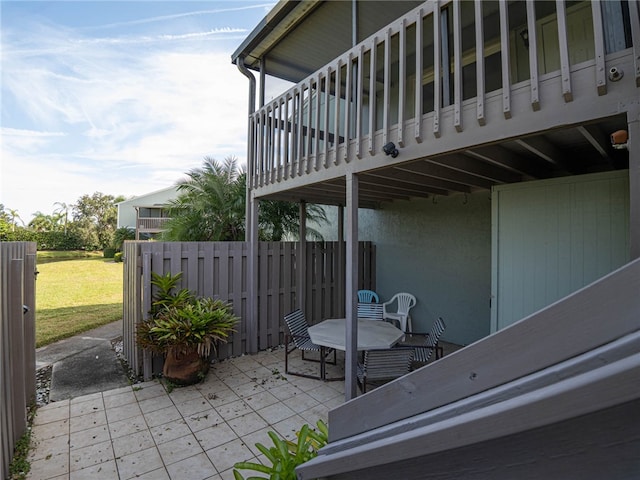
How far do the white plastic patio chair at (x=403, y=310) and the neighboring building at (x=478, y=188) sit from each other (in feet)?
0.65

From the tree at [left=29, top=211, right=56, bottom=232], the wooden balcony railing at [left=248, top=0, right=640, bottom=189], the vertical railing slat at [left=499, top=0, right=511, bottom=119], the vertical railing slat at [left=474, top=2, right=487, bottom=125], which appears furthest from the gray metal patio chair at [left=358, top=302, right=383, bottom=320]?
the tree at [left=29, top=211, right=56, bottom=232]

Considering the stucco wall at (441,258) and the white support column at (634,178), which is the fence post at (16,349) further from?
the stucco wall at (441,258)

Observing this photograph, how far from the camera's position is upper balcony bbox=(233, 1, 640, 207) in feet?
7.04

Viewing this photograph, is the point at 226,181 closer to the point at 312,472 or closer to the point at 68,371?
the point at 68,371

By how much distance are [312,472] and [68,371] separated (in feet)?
17.5

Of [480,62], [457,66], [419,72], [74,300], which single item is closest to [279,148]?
[419,72]

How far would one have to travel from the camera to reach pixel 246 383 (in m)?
4.36

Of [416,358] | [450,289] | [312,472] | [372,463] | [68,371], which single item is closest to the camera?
[372,463]

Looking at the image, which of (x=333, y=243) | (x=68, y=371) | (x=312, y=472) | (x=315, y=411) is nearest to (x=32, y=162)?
(x=68, y=371)

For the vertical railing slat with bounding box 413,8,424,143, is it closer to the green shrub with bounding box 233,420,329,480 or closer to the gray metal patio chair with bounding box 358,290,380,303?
the green shrub with bounding box 233,420,329,480

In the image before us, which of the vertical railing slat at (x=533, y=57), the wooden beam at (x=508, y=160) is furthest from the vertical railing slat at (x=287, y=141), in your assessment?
the vertical railing slat at (x=533, y=57)

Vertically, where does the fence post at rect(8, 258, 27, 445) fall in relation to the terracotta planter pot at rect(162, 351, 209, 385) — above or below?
above

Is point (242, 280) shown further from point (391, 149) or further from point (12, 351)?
point (391, 149)

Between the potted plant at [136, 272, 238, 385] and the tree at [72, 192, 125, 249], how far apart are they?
2671 cm
